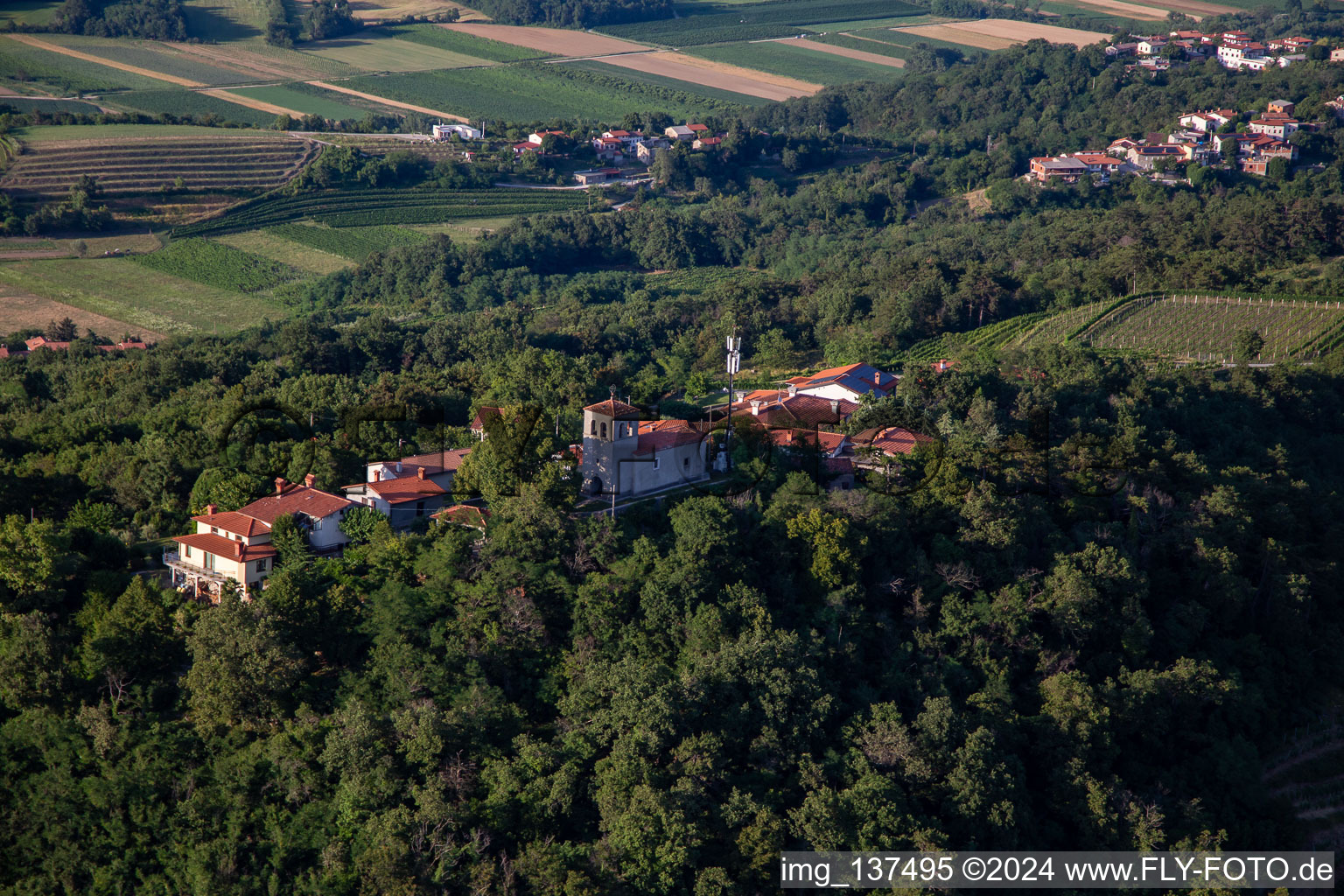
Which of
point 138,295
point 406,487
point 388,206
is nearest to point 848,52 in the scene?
point 388,206

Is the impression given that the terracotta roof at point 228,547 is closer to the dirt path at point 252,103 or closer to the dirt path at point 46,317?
the dirt path at point 46,317

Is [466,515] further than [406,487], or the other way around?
[406,487]

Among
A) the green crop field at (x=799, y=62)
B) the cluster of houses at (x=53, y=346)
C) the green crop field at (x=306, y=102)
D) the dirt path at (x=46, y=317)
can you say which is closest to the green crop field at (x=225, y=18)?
the green crop field at (x=306, y=102)

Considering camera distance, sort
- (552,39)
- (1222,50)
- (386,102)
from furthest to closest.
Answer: (552,39) → (1222,50) → (386,102)

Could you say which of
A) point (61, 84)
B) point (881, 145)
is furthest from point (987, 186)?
point (61, 84)

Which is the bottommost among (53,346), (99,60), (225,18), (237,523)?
(53,346)

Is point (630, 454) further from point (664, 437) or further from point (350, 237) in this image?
point (350, 237)

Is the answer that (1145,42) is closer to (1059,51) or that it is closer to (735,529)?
(1059,51)
